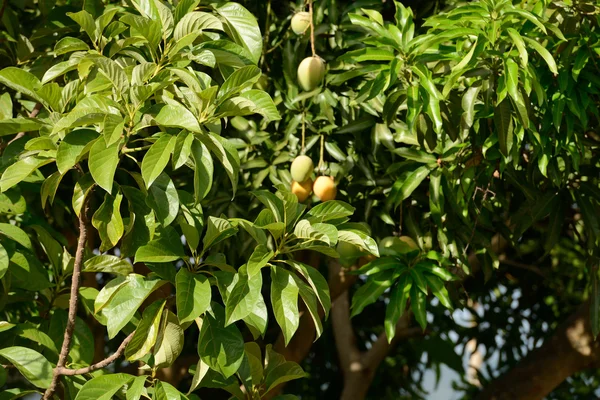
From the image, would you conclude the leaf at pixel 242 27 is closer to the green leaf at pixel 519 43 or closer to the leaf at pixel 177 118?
the leaf at pixel 177 118

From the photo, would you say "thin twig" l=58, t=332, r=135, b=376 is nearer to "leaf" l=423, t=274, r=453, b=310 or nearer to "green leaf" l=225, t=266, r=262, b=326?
"green leaf" l=225, t=266, r=262, b=326

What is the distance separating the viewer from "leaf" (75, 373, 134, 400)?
1.26 metres

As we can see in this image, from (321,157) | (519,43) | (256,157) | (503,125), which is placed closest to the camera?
(519,43)

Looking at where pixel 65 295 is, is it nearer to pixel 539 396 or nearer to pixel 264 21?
pixel 264 21

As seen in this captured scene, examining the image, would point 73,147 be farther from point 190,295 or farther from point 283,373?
point 283,373

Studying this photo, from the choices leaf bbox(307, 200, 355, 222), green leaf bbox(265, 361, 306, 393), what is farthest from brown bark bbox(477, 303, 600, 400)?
leaf bbox(307, 200, 355, 222)

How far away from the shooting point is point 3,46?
2.16m

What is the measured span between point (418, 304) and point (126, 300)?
2.73ft

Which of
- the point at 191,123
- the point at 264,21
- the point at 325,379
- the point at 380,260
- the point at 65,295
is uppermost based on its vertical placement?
the point at 191,123

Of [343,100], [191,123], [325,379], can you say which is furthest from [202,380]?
[325,379]

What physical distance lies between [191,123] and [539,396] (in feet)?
6.67

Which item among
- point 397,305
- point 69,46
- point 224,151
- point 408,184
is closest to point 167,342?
point 224,151

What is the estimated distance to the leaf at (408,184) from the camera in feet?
6.48

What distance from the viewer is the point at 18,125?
138cm
